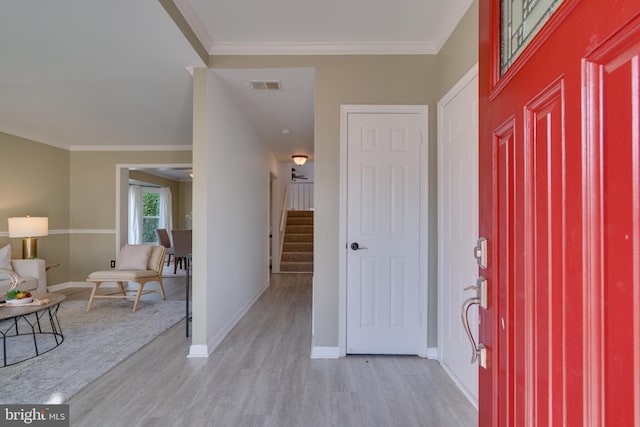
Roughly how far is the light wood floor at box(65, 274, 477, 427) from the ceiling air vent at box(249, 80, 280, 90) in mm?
2481

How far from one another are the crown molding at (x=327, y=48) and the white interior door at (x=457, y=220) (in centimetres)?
54

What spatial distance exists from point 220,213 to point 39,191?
399 cm

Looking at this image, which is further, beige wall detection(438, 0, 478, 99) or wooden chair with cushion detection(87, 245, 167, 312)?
wooden chair with cushion detection(87, 245, 167, 312)

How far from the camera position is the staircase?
682 cm

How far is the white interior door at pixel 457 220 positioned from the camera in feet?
6.58

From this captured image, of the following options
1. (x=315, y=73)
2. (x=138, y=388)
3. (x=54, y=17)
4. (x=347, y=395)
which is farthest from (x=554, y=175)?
(x=54, y=17)

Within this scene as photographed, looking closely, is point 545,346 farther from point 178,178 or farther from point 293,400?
point 178,178

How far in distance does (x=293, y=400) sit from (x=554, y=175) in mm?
2056

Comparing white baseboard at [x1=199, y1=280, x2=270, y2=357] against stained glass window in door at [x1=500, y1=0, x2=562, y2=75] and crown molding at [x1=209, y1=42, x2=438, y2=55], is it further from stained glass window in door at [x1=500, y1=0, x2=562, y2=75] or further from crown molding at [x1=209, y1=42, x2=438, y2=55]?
stained glass window in door at [x1=500, y1=0, x2=562, y2=75]

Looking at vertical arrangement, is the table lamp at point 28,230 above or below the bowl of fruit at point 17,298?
above

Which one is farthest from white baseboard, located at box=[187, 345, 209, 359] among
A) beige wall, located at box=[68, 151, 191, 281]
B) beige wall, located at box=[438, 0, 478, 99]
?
beige wall, located at box=[68, 151, 191, 281]

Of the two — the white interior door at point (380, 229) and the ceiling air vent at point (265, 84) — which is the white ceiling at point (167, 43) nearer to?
the ceiling air vent at point (265, 84)

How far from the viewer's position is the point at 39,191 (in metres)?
4.88

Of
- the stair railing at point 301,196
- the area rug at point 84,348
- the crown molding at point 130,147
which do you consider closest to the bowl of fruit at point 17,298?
the area rug at point 84,348
